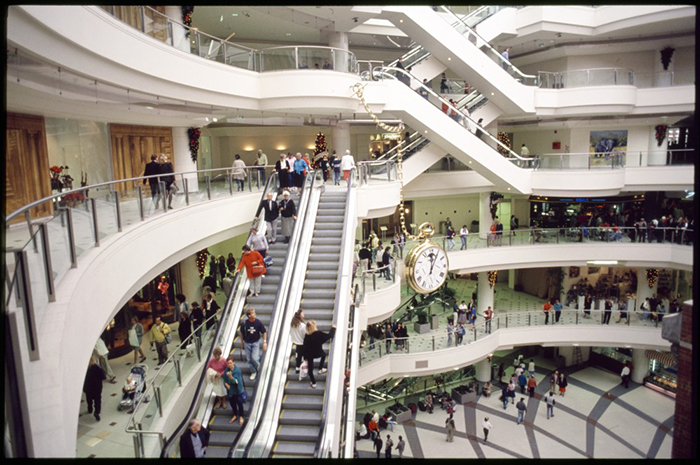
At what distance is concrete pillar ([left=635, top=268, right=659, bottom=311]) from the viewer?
2338 centimetres

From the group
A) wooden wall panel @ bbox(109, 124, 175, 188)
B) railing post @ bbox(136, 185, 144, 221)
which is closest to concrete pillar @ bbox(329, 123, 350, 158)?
wooden wall panel @ bbox(109, 124, 175, 188)

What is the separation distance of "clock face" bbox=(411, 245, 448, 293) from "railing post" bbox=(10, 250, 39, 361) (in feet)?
32.0

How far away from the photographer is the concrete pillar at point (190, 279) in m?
16.8

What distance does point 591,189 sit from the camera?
21016 millimetres

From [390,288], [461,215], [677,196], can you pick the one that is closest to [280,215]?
[390,288]

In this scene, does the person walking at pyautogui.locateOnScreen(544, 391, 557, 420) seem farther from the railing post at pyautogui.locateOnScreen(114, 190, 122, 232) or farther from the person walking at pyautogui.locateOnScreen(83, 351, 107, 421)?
the railing post at pyautogui.locateOnScreen(114, 190, 122, 232)

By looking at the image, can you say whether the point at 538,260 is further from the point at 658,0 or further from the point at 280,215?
the point at 658,0

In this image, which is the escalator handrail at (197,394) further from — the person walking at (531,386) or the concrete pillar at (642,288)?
the concrete pillar at (642,288)

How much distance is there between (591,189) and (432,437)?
12664mm

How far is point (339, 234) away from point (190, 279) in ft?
23.9

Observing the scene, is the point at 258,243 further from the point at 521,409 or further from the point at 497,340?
the point at 497,340

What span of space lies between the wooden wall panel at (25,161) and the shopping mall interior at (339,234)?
64 millimetres

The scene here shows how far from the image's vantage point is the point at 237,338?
9.84 metres

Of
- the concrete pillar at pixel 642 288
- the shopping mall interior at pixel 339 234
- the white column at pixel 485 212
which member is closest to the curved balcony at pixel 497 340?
the shopping mall interior at pixel 339 234
